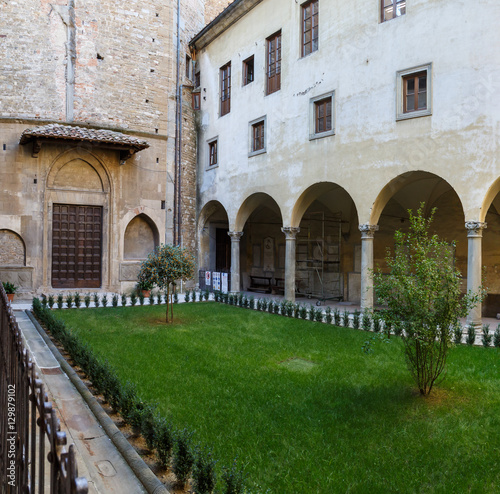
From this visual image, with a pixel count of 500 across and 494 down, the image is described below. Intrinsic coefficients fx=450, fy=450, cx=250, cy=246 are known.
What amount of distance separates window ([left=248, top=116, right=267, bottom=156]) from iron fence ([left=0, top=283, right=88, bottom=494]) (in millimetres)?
12812

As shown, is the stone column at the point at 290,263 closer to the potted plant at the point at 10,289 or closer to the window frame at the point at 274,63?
the window frame at the point at 274,63

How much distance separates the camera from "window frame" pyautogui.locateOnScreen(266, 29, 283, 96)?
572 inches

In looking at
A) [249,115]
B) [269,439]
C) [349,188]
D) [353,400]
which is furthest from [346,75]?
[269,439]

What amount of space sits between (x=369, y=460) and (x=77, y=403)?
3225 mm

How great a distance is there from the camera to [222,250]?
66.3 ft

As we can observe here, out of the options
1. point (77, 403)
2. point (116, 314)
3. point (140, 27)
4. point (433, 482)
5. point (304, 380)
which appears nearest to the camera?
point (433, 482)

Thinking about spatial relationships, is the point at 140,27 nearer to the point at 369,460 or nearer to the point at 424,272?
the point at 424,272

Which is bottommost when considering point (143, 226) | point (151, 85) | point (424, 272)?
point (424, 272)

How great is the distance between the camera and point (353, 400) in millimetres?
5312

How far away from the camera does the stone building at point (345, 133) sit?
974cm

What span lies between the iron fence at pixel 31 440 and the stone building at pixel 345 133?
30.9 feet

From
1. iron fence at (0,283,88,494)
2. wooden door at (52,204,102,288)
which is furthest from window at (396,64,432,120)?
wooden door at (52,204,102,288)

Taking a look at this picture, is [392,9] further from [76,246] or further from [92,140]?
[76,246]

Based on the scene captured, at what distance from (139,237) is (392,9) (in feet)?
37.4
